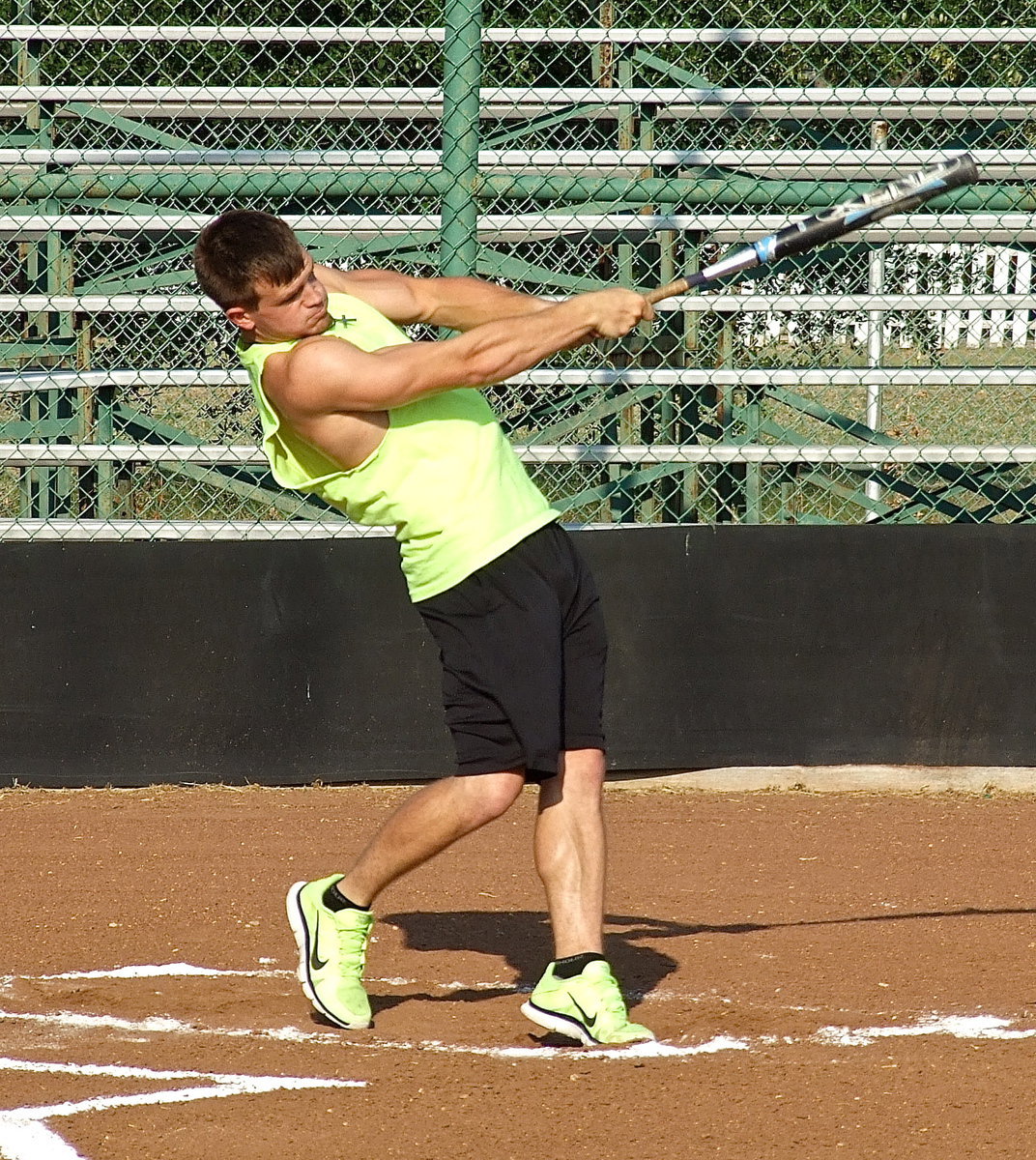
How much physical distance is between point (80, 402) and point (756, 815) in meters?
3.82

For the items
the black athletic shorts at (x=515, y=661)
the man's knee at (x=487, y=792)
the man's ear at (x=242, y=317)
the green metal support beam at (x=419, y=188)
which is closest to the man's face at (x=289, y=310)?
the man's ear at (x=242, y=317)

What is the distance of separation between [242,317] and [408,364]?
42 cm

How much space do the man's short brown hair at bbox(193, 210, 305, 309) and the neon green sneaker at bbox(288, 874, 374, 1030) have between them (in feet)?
4.57

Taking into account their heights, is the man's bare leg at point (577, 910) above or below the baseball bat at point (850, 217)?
below

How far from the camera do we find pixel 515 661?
12.2ft

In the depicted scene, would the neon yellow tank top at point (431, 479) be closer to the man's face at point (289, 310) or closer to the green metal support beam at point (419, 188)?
the man's face at point (289, 310)

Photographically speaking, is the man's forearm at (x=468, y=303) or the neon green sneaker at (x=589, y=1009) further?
the man's forearm at (x=468, y=303)

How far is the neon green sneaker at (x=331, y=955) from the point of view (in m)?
3.74

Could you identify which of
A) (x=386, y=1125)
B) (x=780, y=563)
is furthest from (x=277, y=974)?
(x=780, y=563)

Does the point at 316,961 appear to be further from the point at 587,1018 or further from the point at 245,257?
the point at 245,257

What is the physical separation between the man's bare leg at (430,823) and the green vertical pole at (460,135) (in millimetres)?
2995

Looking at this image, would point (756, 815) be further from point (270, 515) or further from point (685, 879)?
point (270, 515)

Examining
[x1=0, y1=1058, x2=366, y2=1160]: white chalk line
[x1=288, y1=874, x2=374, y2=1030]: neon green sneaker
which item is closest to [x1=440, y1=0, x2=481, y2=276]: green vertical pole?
[x1=288, y1=874, x2=374, y2=1030]: neon green sneaker

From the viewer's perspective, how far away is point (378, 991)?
4.09 meters
